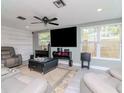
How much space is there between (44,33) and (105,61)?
14.3ft

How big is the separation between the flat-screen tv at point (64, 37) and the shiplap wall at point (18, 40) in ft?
6.78

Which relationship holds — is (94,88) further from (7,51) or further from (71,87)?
(7,51)

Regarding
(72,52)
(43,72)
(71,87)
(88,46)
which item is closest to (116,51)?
(88,46)

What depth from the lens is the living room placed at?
2663 mm

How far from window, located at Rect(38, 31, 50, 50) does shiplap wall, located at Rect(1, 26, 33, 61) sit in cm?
84

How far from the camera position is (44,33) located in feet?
20.7

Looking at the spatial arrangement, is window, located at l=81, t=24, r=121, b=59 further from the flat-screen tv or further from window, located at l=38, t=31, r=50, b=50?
window, located at l=38, t=31, r=50, b=50

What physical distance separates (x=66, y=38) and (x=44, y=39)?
1977 mm

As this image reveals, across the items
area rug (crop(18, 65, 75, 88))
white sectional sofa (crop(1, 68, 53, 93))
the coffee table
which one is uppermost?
white sectional sofa (crop(1, 68, 53, 93))

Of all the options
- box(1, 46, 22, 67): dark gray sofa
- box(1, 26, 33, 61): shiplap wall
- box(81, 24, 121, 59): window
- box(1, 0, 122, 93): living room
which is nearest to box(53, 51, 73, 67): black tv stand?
box(1, 0, 122, 93): living room

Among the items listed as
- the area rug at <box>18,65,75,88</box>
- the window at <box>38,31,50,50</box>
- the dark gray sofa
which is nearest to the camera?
the area rug at <box>18,65,75,88</box>

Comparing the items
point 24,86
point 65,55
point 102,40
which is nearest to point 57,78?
point 24,86

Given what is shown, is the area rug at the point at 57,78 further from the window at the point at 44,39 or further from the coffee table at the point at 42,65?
the window at the point at 44,39

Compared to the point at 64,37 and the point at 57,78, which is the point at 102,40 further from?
the point at 57,78
